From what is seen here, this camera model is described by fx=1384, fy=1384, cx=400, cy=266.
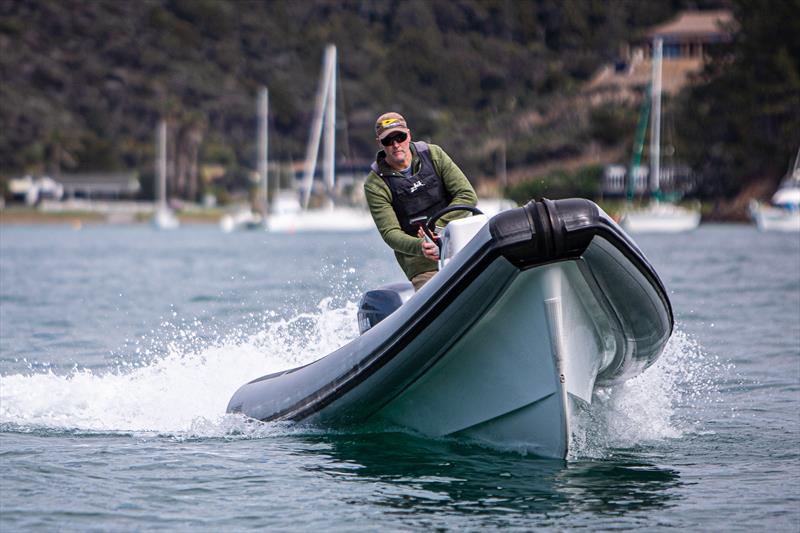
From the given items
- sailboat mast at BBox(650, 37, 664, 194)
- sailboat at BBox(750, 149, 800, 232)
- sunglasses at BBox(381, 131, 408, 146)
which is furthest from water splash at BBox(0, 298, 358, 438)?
sailboat mast at BBox(650, 37, 664, 194)

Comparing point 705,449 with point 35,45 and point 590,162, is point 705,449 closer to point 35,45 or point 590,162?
point 590,162

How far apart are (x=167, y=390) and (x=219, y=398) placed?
514mm

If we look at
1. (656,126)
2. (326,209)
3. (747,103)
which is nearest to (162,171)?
(326,209)

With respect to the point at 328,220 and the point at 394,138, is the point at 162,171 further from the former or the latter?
the point at 394,138

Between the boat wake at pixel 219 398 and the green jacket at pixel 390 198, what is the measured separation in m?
1.38

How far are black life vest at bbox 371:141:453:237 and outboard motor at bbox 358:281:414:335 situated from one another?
1.25 ft

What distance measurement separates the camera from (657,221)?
56625 mm

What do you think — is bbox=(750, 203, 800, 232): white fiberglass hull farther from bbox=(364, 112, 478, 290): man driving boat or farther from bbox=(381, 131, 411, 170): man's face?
bbox=(381, 131, 411, 170): man's face

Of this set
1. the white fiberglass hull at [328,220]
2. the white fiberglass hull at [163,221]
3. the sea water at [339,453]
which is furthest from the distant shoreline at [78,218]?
the sea water at [339,453]

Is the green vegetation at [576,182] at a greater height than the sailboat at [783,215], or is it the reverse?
the green vegetation at [576,182]

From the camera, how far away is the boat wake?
30.7ft

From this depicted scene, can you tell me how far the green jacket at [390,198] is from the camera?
8.69m

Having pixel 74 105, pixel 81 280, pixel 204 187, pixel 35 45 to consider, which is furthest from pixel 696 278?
pixel 35 45

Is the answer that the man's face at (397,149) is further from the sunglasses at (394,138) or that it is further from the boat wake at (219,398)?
the boat wake at (219,398)
